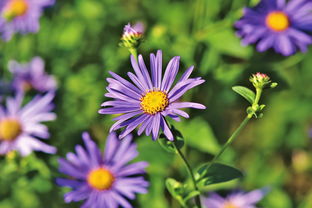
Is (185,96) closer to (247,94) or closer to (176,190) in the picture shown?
(176,190)

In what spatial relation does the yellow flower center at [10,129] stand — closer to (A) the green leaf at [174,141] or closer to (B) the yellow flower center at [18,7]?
(B) the yellow flower center at [18,7]

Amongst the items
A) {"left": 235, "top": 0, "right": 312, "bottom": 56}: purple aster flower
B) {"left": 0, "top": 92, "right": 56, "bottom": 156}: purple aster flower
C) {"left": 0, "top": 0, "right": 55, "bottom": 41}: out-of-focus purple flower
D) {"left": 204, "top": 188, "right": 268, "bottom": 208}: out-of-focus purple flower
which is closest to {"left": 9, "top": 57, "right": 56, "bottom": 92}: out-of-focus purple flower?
{"left": 0, "top": 0, "right": 55, "bottom": 41}: out-of-focus purple flower

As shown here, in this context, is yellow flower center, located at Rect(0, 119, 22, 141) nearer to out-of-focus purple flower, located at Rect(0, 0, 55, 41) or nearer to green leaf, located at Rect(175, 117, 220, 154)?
out-of-focus purple flower, located at Rect(0, 0, 55, 41)

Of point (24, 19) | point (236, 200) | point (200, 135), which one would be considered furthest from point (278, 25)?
point (24, 19)

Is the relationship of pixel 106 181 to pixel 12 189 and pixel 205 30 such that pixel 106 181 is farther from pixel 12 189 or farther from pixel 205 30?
pixel 205 30

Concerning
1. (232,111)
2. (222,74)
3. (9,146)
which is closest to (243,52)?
(222,74)
